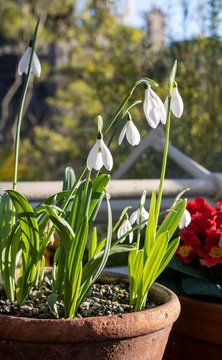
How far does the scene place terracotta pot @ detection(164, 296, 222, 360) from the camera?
1590mm

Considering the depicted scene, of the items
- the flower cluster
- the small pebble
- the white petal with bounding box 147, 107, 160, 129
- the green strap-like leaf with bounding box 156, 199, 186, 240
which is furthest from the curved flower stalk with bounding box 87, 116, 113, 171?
the flower cluster

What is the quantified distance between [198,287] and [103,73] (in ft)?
19.8

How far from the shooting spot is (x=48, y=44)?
9625 millimetres

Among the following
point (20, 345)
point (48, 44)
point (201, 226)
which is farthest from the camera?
point (48, 44)

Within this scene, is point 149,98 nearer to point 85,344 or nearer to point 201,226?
point 85,344

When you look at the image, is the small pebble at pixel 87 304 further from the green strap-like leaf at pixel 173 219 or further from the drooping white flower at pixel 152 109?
the drooping white flower at pixel 152 109

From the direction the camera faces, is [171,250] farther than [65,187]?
No

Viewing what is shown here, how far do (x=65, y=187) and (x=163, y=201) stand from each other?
87 centimetres

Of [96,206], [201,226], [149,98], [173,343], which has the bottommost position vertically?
[173,343]

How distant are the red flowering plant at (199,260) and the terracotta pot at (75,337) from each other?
50cm

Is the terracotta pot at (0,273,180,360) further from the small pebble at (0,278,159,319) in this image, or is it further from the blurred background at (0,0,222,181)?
the blurred background at (0,0,222,181)

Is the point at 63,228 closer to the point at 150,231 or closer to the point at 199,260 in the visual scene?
the point at 150,231

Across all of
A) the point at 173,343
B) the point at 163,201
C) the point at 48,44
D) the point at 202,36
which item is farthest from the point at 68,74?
the point at 173,343

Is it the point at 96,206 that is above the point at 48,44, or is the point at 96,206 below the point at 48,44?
below
